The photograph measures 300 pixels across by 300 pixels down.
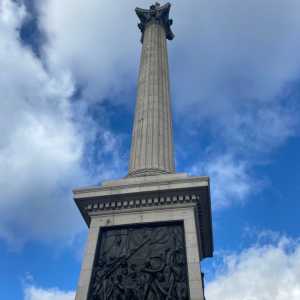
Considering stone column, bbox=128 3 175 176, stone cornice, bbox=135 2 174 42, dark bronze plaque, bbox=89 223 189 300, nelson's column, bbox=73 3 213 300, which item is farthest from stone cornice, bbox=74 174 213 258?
stone cornice, bbox=135 2 174 42

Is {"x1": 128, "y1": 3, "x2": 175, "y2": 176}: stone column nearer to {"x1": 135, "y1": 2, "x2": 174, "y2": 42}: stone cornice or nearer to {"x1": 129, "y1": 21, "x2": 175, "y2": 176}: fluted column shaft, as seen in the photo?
{"x1": 129, "y1": 21, "x2": 175, "y2": 176}: fluted column shaft

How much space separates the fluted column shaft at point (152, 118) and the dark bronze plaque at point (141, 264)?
3132mm

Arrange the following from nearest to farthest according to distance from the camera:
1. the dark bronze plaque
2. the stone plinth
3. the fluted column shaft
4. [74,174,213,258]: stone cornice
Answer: the dark bronze plaque
the stone plinth
[74,174,213,258]: stone cornice
the fluted column shaft

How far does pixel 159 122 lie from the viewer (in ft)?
61.8

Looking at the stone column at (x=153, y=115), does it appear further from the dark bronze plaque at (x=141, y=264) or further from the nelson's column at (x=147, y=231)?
the dark bronze plaque at (x=141, y=264)

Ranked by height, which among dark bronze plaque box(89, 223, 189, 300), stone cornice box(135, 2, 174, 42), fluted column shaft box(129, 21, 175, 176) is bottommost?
dark bronze plaque box(89, 223, 189, 300)

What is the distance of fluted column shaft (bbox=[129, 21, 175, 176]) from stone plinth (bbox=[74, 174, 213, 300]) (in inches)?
69.8

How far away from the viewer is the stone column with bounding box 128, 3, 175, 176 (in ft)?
56.2

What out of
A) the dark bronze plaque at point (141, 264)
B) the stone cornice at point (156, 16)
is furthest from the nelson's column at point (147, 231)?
the stone cornice at point (156, 16)

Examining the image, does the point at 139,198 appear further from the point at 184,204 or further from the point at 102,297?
the point at 102,297

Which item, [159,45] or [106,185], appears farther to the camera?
[159,45]

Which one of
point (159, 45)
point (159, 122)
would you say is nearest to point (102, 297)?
point (159, 122)

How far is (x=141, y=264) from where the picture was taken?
13.2 m

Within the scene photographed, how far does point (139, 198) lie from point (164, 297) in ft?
12.7
